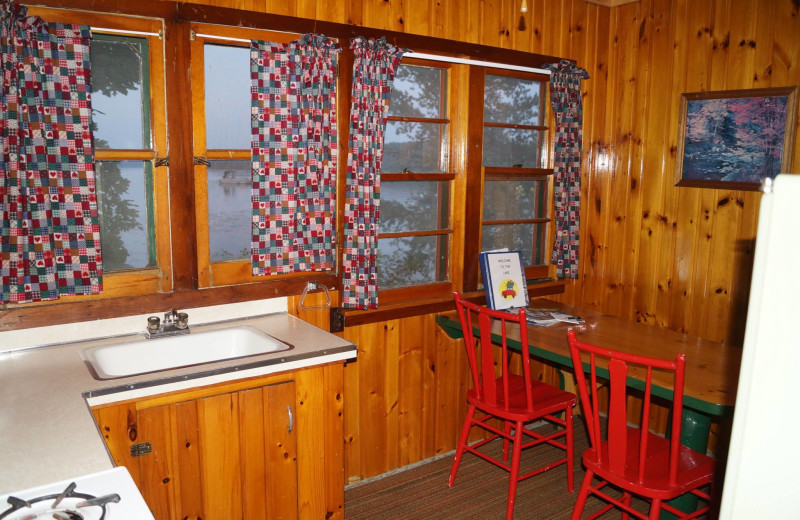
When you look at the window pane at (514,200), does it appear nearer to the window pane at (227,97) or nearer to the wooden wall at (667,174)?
the wooden wall at (667,174)

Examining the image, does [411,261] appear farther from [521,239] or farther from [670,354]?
[670,354]

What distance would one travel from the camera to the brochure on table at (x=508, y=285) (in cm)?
329

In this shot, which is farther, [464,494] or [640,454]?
[464,494]

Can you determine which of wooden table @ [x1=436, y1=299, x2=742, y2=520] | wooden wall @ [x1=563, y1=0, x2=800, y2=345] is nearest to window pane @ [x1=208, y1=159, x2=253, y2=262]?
wooden table @ [x1=436, y1=299, x2=742, y2=520]

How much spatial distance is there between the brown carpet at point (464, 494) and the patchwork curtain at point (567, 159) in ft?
3.90

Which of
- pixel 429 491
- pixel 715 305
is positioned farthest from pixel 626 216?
pixel 429 491

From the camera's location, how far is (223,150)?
254cm

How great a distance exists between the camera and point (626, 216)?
12.2 feet

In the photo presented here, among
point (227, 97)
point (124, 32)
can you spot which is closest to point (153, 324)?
point (227, 97)

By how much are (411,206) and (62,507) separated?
220 cm

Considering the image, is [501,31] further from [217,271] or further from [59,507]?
[59,507]

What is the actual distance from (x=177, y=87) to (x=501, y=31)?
1.77 m

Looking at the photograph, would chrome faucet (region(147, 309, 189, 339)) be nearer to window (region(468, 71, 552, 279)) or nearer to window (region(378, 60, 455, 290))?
window (region(378, 60, 455, 290))

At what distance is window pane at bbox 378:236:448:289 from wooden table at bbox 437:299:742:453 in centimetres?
25
